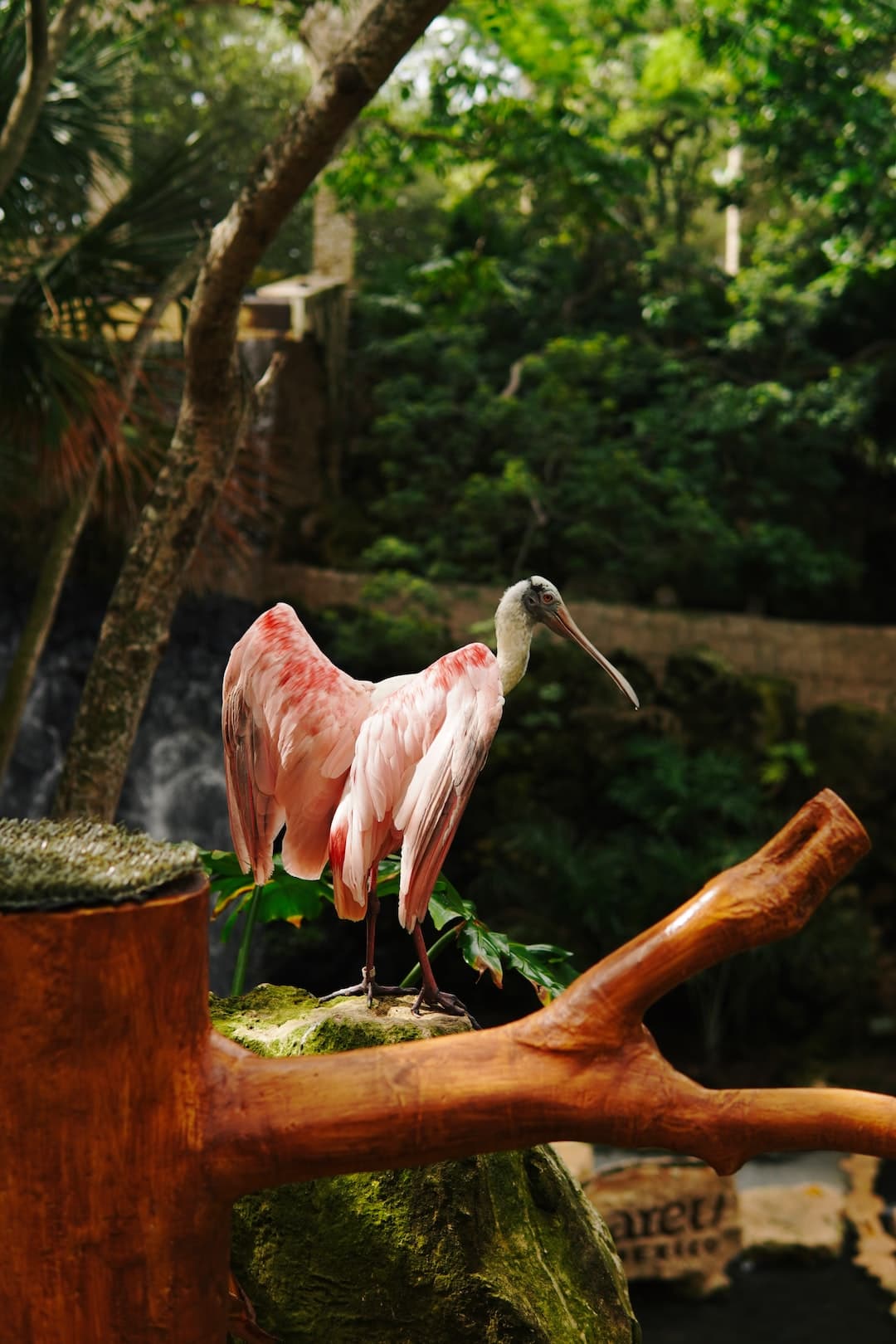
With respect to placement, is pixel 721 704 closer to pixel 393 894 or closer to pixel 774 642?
pixel 774 642

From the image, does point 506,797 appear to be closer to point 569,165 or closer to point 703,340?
point 569,165

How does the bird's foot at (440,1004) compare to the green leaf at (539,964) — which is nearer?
the bird's foot at (440,1004)

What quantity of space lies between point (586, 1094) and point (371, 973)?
Result: 90cm

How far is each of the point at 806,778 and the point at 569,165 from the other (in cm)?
517

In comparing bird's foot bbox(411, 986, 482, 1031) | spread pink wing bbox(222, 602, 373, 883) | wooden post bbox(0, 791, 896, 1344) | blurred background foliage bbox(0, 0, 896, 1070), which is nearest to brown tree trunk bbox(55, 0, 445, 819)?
blurred background foliage bbox(0, 0, 896, 1070)

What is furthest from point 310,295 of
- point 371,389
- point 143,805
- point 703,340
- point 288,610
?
point 288,610

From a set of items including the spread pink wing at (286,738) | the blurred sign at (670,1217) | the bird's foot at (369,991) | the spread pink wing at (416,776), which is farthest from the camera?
the blurred sign at (670,1217)

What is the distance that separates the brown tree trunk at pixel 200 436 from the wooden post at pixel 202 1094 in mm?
2351

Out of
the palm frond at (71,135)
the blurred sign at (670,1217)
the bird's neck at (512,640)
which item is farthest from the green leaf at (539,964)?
the palm frond at (71,135)

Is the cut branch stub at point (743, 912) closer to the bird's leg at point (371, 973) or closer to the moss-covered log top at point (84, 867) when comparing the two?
the moss-covered log top at point (84, 867)

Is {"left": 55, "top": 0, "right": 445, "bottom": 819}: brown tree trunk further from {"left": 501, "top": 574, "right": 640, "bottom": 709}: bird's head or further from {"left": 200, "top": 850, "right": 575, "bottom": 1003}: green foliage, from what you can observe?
{"left": 501, "top": 574, "right": 640, "bottom": 709}: bird's head

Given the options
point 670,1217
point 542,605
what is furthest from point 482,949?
point 670,1217

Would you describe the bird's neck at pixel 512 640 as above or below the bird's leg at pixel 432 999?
above

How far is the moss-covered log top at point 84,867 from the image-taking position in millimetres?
1373
